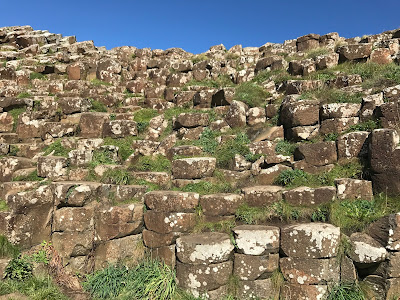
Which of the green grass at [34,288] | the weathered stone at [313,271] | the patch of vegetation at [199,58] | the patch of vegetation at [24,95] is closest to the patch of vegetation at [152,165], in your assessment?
the green grass at [34,288]

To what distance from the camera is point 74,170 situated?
719 centimetres

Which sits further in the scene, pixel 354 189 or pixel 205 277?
pixel 354 189

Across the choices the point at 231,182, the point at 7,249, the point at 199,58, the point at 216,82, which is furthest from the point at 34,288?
the point at 199,58

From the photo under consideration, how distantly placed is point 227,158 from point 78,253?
410 cm

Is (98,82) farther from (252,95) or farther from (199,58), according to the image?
(252,95)

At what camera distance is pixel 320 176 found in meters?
6.34

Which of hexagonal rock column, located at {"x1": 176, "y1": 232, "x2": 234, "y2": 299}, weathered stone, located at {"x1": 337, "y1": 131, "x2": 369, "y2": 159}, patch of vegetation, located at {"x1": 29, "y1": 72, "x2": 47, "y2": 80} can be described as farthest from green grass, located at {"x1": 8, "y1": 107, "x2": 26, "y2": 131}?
weathered stone, located at {"x1": 337, "y1": 131, "x2": 369, "y2": 159}

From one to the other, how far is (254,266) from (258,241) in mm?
447

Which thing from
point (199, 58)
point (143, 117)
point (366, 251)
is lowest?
point (366, 251)

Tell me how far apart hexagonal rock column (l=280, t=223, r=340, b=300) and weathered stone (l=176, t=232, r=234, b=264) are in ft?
3.62

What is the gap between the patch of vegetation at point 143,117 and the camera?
9.73 metres

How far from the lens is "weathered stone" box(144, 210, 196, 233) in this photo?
572cm

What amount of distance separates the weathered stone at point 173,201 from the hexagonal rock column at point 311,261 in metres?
2.03

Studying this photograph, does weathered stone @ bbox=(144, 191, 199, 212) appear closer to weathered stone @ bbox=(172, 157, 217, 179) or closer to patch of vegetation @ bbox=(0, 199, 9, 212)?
weathered stone @ bbox=(172, 157, 217, 179)
